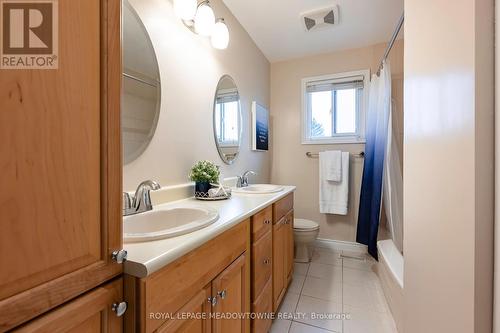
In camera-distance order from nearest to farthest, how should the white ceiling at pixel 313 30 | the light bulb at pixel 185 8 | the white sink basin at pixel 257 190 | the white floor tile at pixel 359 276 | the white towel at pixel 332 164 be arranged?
the light bulb at pixel 185 8
the white sink basin at pixel 257 190
the white ceiling at pixel 313 30
the white floor tile at pixel 359 276
the white towel at pixel 332 164

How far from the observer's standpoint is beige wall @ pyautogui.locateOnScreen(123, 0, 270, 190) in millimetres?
→ 1145

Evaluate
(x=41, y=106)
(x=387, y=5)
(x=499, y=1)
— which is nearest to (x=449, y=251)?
(x=499, y=1)

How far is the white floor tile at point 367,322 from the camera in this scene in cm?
142

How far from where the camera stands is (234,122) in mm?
1973

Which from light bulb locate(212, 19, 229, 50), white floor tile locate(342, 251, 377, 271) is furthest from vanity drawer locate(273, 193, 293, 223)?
light bulb locate(212, 19, 229, 50)

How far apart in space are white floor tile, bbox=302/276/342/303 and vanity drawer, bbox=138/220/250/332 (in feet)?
3.96

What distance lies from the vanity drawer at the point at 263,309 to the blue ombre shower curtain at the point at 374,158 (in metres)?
1.35

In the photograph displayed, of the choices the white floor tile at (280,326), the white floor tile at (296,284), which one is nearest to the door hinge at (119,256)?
the white floor tile at (280,326)

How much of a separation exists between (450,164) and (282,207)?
3.64 feet

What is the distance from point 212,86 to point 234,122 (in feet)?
1.30

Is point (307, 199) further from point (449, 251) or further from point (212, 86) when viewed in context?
point (449, 251)

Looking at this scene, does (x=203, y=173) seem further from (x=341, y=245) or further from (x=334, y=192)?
A: (x=341, y=245)

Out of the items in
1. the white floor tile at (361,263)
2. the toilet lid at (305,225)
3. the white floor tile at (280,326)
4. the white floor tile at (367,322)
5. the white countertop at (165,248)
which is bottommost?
the white floor tile at (280,326)

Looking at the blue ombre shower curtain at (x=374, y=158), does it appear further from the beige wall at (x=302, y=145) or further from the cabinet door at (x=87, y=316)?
the cabinet door at (x=87, y=316)
